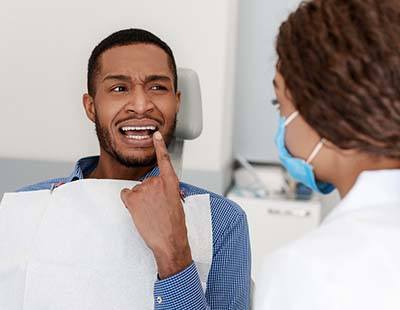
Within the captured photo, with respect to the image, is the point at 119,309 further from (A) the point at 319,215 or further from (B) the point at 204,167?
(A) the point at 319,215

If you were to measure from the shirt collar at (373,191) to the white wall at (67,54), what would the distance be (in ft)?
5.97

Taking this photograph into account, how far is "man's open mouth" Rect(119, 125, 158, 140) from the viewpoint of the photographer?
1.41m

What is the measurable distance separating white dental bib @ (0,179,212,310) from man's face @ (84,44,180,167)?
0.33 feet

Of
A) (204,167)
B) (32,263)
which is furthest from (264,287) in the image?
(204,167)

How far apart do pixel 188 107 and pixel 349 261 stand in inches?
33.8

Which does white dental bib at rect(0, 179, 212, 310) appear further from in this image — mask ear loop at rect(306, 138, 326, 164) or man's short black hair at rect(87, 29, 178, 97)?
mask ear loop at rect(306, 138, 326, 164)

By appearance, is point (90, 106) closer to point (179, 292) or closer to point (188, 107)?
point (188, 107)

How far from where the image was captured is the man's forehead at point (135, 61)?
1449mm

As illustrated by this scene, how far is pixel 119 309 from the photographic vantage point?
4.21 ft

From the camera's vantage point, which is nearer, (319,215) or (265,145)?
(319,215)

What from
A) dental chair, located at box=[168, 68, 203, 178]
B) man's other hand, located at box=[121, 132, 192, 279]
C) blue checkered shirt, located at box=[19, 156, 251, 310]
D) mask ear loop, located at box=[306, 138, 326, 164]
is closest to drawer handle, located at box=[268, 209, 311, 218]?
dental chair, located at box=[168, 68, 203, 178]

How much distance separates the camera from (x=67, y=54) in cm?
258

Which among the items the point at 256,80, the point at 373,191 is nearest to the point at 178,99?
the point at 373,191

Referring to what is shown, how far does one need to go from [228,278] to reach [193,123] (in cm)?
43
